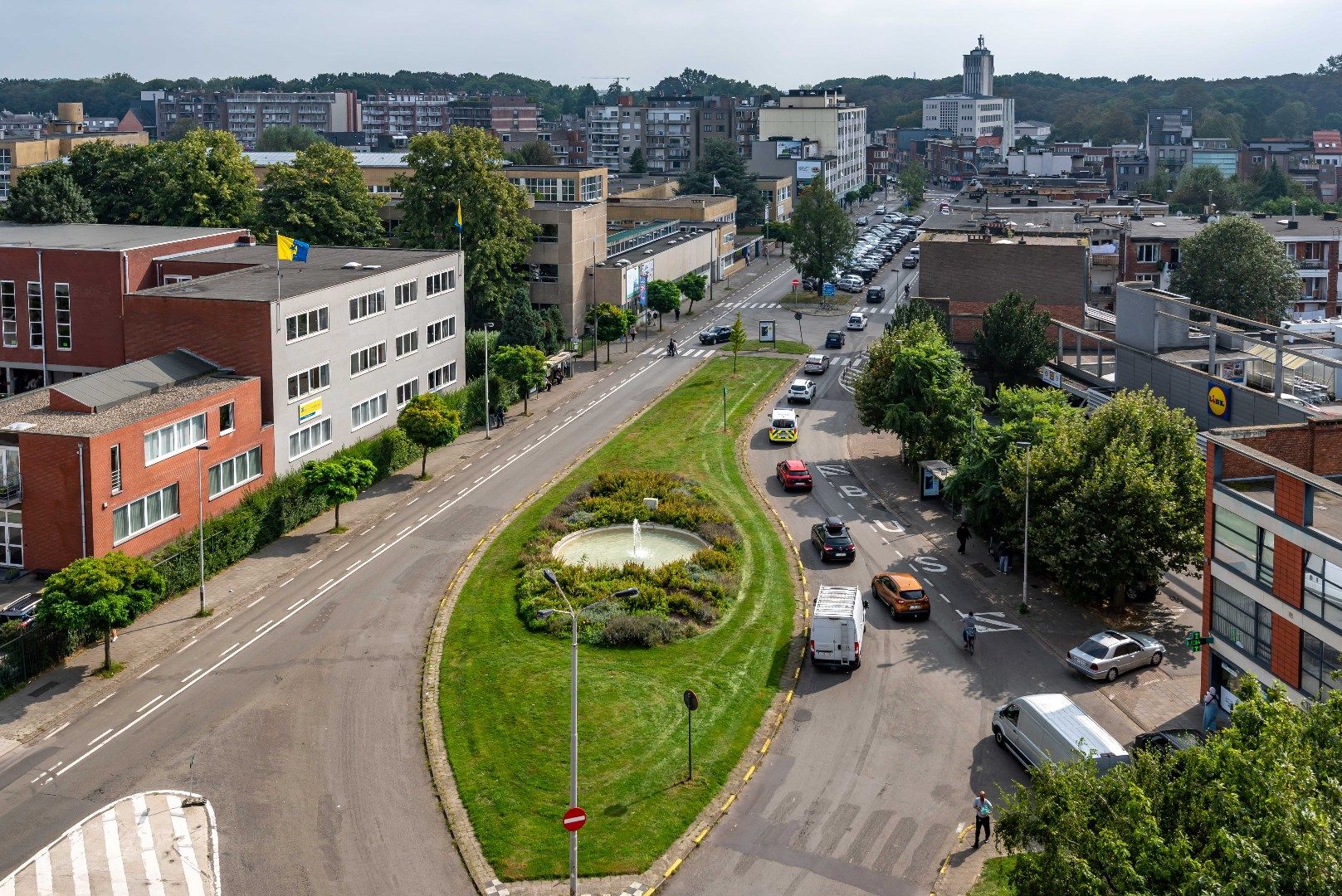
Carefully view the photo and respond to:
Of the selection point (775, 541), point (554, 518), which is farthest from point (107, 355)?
point (775, 541)

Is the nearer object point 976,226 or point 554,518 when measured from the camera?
point 554,518

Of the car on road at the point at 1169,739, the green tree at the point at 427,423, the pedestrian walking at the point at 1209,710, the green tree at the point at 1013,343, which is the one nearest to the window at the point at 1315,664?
the car on road at the point at 1169,739

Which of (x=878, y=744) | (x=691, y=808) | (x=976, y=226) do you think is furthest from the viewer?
(x=976, y=226)

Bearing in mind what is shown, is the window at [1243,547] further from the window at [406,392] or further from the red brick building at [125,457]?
the window at [406,392]

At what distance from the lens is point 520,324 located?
84375 millimetres

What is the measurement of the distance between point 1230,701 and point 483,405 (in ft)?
152

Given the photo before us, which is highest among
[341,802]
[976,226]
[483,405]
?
[976,226]

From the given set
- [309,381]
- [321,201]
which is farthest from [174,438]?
[321,201]

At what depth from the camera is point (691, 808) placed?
33.3 metres

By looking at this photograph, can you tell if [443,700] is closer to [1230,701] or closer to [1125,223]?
[1230,701]

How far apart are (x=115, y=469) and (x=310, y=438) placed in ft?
43.2

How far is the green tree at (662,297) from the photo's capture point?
103 metres

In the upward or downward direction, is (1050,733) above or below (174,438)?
below

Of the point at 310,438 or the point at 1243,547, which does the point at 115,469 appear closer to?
the point at 310,438
